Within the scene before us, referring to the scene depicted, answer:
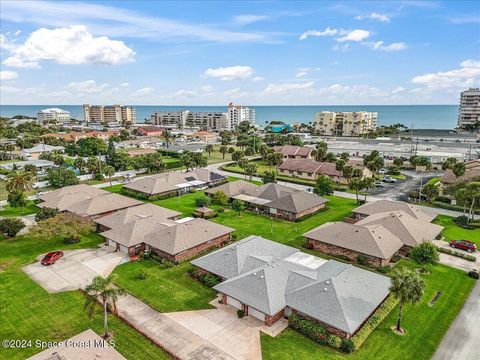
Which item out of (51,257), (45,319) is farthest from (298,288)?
(51,257)

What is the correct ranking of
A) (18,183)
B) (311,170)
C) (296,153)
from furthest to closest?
(296,153) < (311,170) < (18,183)

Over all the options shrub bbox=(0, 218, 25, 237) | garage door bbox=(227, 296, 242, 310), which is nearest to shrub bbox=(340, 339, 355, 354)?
garage door bbox=(227, 296, 242, 310)

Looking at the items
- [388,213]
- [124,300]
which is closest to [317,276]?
[124,300]

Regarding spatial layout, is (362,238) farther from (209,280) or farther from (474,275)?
(209,280)

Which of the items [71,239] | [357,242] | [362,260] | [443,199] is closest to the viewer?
[362,260]

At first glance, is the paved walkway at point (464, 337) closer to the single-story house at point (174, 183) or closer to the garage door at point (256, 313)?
the garage door at point (256, 313)

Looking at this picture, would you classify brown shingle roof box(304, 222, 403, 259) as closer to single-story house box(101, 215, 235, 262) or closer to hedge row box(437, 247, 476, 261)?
hedge row box(437, 247, 476, 261)
